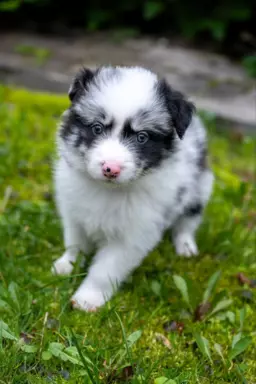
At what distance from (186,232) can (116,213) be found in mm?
1050

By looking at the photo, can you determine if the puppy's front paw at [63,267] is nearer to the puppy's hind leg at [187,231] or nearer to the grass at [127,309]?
the grass at [127,309]

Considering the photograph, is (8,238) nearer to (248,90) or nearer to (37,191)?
(37,191)

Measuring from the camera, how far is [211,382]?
302 cm

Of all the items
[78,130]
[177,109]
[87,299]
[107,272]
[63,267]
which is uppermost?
[177,109]

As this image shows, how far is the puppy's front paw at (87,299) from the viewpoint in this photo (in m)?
3.48

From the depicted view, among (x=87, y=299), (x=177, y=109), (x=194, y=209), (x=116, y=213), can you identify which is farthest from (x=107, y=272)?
(x=177, y=109)

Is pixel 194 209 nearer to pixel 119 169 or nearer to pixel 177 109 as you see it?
pixel 177 109

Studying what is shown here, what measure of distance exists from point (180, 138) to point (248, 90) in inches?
204

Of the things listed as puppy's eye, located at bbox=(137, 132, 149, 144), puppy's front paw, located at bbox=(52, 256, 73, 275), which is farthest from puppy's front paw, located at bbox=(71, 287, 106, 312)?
puppy's eye, located at bbox=(137, 132, 149, 144)

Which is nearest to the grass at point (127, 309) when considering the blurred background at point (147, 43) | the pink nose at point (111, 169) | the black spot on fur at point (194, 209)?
the black spot on fur at point (194, 209)

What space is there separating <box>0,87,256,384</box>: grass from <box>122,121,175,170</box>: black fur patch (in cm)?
81

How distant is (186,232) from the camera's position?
441 centimetres

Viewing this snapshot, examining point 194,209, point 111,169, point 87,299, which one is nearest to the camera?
point 111,169

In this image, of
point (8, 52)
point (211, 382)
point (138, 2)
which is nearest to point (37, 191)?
point (211, 382)
